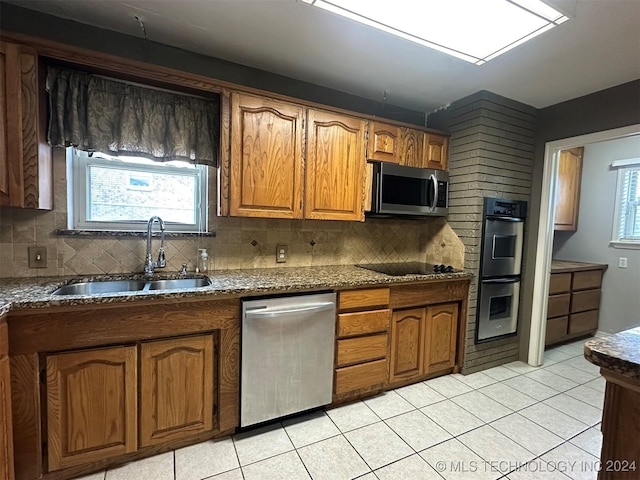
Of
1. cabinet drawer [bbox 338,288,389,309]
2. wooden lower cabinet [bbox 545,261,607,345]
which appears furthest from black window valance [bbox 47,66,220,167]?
wooden lower cabinet [bbox 545,261,607,345]

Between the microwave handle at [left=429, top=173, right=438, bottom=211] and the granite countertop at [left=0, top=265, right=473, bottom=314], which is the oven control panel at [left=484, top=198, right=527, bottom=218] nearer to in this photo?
the microwave handle at [left=429, top=173, right=438, bottom=211]

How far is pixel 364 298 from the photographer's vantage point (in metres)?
2.09

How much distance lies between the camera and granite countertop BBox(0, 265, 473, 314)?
1340 millimetres

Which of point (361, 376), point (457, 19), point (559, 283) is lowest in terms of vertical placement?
point (361, 376)

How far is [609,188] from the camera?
3.50 meters

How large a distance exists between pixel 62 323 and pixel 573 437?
2906 millimetres

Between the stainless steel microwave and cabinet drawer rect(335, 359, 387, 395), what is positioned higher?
the stainless steel microwave

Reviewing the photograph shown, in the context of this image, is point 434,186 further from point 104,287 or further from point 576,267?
point 104,287

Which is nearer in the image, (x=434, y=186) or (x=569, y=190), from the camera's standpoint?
(x=434, y=186)

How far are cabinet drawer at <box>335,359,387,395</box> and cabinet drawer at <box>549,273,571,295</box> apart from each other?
2146 mm

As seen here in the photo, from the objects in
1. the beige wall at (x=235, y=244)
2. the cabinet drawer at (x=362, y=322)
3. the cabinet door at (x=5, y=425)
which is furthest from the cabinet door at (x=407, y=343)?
the cabinet door at (x=5, y=425)

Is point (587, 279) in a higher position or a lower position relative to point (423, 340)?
higher

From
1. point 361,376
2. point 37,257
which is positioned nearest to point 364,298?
point 361,376

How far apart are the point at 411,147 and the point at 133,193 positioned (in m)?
2.19
